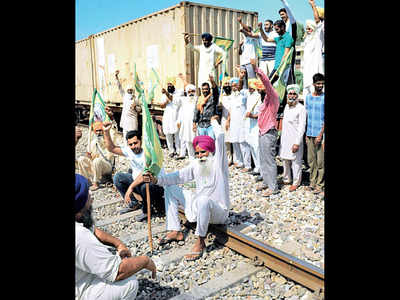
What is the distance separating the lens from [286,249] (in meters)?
3.93

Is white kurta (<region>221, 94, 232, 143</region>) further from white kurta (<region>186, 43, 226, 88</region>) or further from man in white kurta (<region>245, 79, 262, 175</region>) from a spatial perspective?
white kurta (<region>186, 43, 226, 88</region>)

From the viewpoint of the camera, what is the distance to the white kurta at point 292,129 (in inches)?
232

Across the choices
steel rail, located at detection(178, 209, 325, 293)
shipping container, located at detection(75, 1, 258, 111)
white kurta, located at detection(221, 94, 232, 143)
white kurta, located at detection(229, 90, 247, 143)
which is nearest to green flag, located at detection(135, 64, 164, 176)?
steel rail, located at detection(178, 209, 325, 293)

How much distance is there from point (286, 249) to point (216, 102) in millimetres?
4242

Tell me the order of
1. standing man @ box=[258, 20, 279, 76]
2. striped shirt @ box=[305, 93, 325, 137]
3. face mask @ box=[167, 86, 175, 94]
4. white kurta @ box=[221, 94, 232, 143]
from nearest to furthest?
striped shirt @ box=[305, 93, 325, 137], white kurta @ box=[221, 94, 232, 143], standing man @ box=[258, 20, 279, 76], face mask @ box=[167, 86, 175, 94]

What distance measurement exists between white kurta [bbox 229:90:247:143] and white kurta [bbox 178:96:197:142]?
1378mm

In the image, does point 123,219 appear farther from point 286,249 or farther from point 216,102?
point 216,102

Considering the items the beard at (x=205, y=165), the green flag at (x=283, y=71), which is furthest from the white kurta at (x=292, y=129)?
the beard at (x=205, y=165)

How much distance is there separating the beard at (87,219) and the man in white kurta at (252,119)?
5.11m

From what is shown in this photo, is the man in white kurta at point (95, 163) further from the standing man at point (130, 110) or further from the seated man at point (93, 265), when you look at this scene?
the seated man at point (93, 265)

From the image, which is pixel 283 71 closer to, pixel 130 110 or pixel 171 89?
pixel 171 89

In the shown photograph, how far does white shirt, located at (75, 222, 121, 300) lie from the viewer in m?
2.08

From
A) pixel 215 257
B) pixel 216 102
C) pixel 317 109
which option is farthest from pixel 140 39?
pixel 215 257
